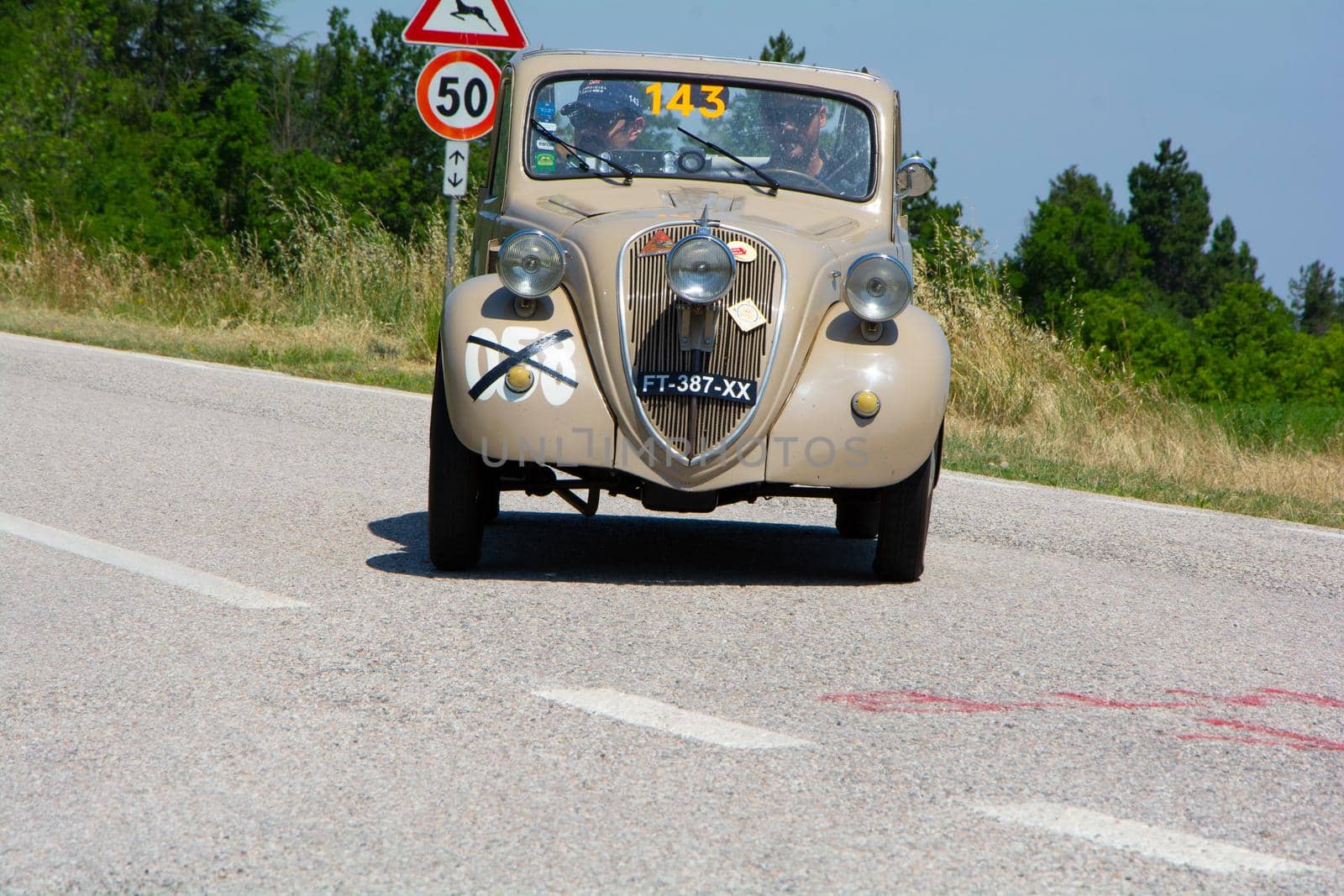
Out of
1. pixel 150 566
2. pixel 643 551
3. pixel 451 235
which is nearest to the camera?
pixel 150 566

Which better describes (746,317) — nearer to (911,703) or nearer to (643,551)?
(643,551)

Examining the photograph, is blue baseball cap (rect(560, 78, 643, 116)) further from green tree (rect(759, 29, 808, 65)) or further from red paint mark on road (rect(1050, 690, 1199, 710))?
green tree (rect(759, 29, 808, 65))

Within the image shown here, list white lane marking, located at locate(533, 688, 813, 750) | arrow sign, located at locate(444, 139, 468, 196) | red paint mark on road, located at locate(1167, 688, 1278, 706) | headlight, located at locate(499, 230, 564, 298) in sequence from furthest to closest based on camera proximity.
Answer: arrow sign, located at locate(444, 139, 468, 196)
headlight, located at locate(499, 230, 564, 298)
red paint mark on road, located at locate(1167, 688, 1278, 706)
white lane marking, located at locate(533, 688, 813, 750)

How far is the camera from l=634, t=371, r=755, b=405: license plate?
5.02 meters

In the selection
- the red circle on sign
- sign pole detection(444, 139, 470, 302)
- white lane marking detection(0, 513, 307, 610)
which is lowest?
white lane marking detection(0, 513, 307, 610)

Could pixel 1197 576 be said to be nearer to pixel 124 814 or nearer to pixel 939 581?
pixel 939 581

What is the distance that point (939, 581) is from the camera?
546 centimetres

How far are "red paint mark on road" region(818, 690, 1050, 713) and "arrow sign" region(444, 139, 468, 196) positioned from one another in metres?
7.42

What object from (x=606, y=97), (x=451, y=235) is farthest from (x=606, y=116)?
(x=451, y=235)

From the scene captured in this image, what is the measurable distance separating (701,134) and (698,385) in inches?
65.2

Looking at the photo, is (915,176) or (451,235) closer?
(915,176)

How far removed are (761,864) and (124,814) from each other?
3.78ft

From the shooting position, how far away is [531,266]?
16.8ft

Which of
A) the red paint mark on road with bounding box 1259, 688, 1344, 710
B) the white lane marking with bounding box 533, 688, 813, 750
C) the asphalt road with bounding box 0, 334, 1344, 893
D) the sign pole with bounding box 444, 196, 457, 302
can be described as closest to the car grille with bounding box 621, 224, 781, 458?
the asphalt road with bounding box 0, 334, 1344, 893
